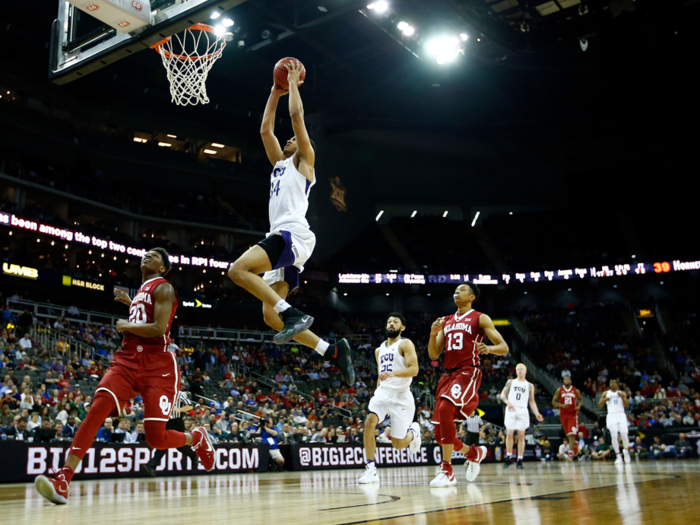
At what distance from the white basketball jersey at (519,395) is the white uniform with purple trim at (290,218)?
8917 millimetres

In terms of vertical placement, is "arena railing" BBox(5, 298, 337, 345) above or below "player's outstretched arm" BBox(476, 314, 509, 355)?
above

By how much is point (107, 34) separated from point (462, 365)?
631cm

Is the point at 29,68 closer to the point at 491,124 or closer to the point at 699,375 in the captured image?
the point at 491,124

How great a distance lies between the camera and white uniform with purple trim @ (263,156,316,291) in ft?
18.5

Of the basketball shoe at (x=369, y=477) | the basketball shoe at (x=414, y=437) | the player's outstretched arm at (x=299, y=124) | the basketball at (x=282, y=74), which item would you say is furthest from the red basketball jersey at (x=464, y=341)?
the basketball at (x=282, y=74)

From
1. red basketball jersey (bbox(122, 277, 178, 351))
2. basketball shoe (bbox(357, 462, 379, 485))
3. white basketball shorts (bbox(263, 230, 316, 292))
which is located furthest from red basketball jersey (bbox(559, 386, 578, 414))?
red basketball jersey (bbox(122, 277, 178, 351))

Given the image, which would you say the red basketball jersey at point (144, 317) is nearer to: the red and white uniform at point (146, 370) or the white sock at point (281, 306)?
the red and white uniform at point (146, 370)

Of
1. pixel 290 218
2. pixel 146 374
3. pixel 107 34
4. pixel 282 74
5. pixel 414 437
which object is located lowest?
pixel 414 437

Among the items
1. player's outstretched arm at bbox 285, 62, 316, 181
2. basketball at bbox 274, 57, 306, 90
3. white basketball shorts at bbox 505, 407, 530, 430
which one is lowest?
white basketball shorts at bbox 505, 407, 530, 430

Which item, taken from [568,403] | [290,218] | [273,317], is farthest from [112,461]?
[568,403]

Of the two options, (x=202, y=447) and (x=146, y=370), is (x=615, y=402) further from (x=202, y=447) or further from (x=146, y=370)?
(x=146, y=370)

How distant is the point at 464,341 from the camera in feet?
26.1

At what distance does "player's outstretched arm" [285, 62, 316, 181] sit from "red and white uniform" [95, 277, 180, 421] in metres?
1.71

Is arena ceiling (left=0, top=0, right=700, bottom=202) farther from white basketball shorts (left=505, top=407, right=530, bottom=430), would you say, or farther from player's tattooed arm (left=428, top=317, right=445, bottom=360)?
player's tattooed arm (left=428, top=317, right=445, bottom=360)
